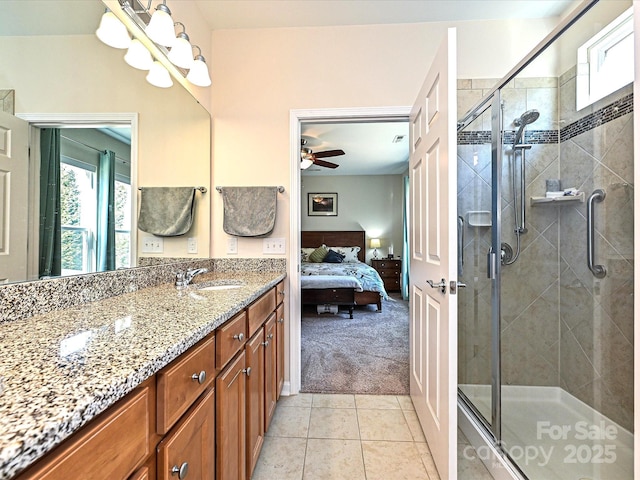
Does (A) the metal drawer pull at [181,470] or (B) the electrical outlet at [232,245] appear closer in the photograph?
(A) the metal drawer pull at [181,470]

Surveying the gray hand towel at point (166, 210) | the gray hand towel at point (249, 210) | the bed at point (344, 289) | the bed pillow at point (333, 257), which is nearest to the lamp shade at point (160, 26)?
the gray hand towel at point (166, 210)

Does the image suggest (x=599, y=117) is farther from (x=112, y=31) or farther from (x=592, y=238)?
(x=112, y=31)

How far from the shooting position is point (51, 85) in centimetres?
97

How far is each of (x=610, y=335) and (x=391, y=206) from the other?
5017mm

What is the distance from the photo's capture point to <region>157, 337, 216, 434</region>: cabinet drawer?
611 millimetres

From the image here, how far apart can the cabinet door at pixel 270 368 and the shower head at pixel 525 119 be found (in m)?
2.00

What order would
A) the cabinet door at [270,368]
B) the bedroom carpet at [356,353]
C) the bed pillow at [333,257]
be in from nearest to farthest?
the cabinet door at [270,368] → the bedroom carpet at [356,353] → the bed pillow at [333,257]

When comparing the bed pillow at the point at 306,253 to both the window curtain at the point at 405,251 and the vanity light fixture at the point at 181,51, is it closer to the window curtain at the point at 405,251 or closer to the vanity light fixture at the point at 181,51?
the window curtain at the point at 405,251

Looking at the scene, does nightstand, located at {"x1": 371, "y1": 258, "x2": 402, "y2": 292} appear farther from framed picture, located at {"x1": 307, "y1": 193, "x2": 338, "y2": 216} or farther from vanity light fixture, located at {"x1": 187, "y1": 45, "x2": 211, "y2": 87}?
vanity light fixture, located at {"x1": 187, "y1": 45, "x2": 211, "y2": 87}

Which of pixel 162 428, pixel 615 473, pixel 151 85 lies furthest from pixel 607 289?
pixel 151 85

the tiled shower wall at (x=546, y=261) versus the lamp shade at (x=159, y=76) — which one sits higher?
the lamp shade at (x=159, y=76)

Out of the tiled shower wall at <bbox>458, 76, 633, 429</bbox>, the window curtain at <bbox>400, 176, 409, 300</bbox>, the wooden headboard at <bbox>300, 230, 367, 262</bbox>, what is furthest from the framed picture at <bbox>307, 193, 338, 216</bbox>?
the tiled shower wall at <bbox>458, 76, 633, 429</bbox>

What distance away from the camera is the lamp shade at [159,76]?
1476 millimetres

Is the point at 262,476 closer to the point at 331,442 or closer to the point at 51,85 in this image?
the point at 331,442
